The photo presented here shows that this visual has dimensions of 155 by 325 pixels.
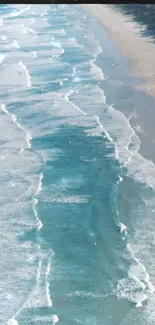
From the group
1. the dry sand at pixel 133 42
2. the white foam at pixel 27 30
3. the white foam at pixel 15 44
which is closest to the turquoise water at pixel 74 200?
the dry sand at pixel 133 42

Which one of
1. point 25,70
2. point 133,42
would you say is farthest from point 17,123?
point 133,42

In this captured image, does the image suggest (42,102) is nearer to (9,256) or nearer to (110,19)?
(9,256)

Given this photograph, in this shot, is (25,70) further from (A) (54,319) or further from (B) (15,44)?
(A) (54,319)

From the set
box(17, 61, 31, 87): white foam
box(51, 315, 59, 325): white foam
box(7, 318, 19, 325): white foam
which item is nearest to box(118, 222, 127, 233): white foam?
box(51, 315, 59, 325): white foam

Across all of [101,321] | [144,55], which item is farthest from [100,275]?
[144,55]

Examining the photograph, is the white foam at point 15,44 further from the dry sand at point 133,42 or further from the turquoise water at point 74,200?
the turquoise water at point 74,200

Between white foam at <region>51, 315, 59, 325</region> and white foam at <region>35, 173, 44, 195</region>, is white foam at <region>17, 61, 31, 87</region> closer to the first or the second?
white foam at <region>35, 173, 44, 195</region>

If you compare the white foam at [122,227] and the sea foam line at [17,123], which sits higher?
the white foam at [122,227]
